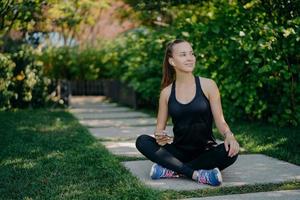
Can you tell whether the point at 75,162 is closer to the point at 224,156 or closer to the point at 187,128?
the point at 187,128

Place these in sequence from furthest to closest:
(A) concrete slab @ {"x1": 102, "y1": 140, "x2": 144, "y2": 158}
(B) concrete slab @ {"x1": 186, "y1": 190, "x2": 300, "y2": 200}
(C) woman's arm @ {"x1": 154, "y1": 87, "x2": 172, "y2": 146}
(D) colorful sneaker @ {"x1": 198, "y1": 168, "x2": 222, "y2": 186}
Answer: (A) concrete slab @ {"x1": 102, "y1": 140, "x2": 144, "y2": 158}
(C) woman's arm @ {"x1": 154, "y1": 87, "x2": 172, "y2": 146}
(D) colorful sneaker @ {"x1": 198, "y1": 168, "x2": 222, "y2": 186}
(B) concrete slab @ {"x1": 186, "y1": 190, "x2": 300, "y2": 200}

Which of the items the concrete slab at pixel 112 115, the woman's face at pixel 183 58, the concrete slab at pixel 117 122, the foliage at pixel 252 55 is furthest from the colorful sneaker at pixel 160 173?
the concrete slab at pixel 112 115

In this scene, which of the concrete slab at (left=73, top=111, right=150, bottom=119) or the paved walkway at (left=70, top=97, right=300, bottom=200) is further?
the concrete slab at (left=73, top=111, right=150, bottom=119)

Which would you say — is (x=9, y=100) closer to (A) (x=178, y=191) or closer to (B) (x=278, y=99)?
(B) (x=278, y=99)

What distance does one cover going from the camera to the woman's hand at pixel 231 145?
146 inches

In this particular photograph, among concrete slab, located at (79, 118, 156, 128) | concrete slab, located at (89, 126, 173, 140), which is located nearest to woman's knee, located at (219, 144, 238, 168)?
concrete slab, located at (89, 126, 173, 140)

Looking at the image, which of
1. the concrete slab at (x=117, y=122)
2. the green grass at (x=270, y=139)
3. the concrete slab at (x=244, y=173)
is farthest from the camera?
the concrete slab at (x=117, y=122)

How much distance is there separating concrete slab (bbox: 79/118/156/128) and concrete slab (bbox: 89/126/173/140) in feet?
1.37

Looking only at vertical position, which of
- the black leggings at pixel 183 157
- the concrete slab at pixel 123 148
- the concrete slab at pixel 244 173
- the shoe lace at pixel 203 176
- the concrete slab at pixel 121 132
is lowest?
the concrete slab at pixel 121 132

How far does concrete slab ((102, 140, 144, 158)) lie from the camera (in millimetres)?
5124

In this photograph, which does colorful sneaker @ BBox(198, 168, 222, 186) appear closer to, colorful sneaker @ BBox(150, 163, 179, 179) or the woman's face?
colorful sneaker @ BBox(150, 163, 179, 179)

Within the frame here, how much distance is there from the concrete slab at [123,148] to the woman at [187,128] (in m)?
0.95

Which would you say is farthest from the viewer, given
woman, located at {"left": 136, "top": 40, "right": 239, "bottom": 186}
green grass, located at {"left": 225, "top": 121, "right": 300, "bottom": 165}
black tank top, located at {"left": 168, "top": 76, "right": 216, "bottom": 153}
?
green grass, located at {"left": 225, "top": 121, "right": 300, "bottom": 165}

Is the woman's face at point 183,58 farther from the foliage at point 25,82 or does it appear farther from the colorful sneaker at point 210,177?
the foliage at point 25,82
